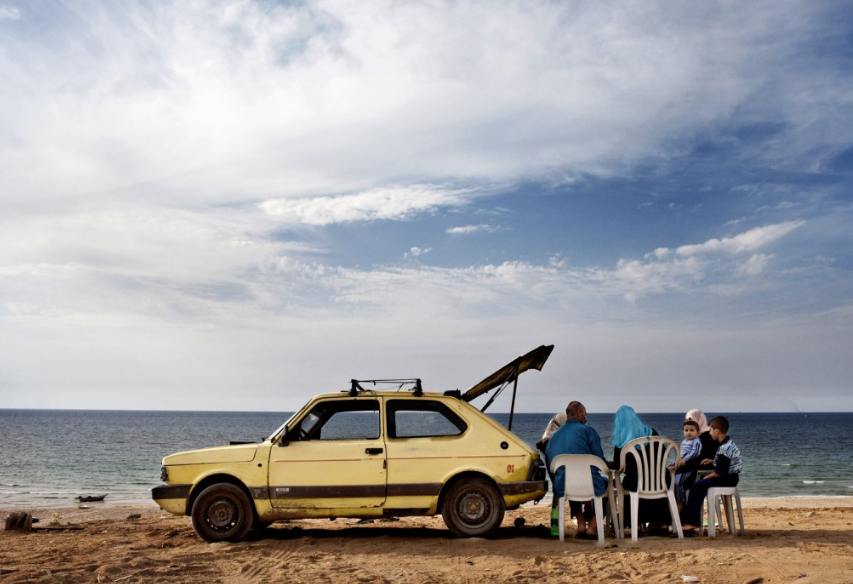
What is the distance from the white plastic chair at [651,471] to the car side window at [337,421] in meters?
3.09

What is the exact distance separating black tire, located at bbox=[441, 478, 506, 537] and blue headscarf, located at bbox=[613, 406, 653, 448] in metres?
1.68

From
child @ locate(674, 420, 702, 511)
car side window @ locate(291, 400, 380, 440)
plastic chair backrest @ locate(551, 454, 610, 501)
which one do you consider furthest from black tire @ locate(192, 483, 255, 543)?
child @ locate(674, 420, 702, 511)

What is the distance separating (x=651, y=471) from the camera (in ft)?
29.5

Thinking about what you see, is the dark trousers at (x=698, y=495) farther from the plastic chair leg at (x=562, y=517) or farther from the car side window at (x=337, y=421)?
the car side window at (x=337, y=421)

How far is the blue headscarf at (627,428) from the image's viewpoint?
30.5ft

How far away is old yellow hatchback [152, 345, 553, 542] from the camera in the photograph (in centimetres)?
923

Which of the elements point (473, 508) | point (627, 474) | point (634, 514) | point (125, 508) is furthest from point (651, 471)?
point (125, 508)

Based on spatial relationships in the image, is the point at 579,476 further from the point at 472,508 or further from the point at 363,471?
the point at 363,471

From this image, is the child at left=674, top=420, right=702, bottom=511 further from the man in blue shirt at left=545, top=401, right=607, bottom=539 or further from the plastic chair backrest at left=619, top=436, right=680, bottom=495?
the man in blue shirt at left=545, top=401, right=607, bottom=539

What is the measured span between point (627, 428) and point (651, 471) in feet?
2.02

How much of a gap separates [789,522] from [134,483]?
75.4 feet

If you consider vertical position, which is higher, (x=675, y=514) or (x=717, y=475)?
(x=717, y=475)

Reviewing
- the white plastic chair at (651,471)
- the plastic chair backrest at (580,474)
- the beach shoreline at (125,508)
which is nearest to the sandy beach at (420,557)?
the white plastic chair at (651,471)

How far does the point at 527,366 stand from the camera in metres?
11.3
